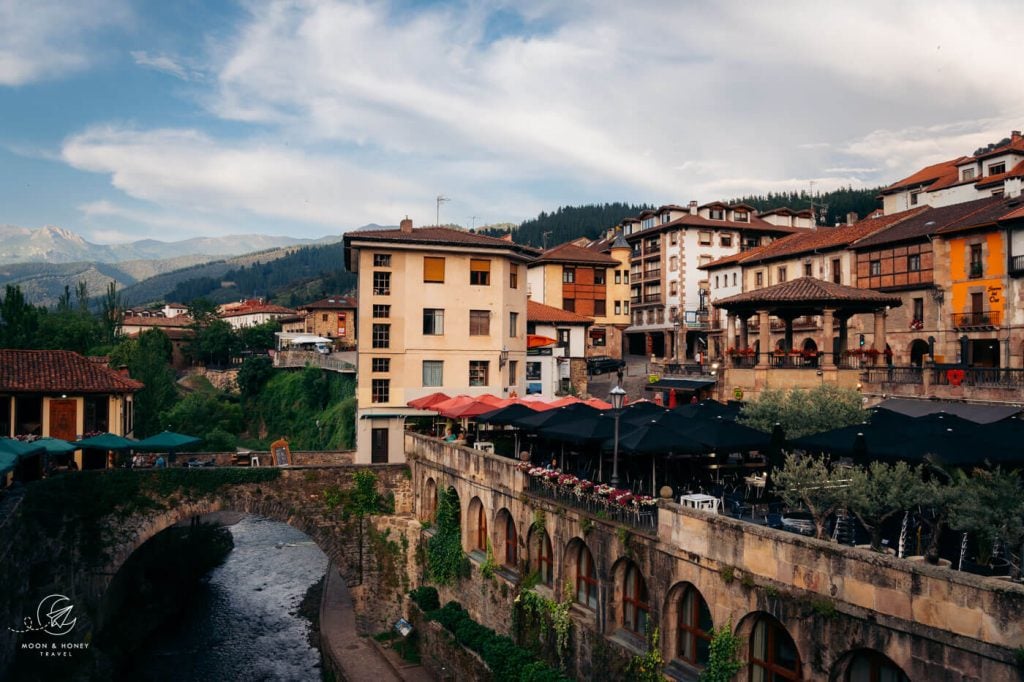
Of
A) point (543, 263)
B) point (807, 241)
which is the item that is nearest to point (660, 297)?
point (543, 263)

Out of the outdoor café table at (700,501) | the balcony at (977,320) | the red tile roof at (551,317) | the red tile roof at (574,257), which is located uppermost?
the red tile roof at (574,257)

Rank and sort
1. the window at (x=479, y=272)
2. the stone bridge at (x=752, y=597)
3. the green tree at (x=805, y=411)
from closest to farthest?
the stone bridge at (x=752, y=597)
the green tree at (x=805, y=411)
the window at (x=479, y=272)

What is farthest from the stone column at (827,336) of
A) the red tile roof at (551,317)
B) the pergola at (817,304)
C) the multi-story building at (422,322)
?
the red tile roof at (551,317)

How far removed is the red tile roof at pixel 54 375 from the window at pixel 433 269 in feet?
52.0

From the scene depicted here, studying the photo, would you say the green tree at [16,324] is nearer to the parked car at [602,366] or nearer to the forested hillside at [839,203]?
the parked car at [602,366]

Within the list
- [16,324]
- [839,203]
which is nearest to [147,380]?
[16,324]

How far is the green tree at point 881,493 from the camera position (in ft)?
51.3

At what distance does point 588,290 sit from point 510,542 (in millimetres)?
53070

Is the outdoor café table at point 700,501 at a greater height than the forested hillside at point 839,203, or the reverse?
the forested hillside at point 839,203

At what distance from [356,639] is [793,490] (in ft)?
75.4

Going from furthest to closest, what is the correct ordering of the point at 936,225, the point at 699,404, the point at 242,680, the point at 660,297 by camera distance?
the point at 660,297 < the point at 936,225 < the point at 242,680 < the point at 699,404

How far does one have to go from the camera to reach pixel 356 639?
33688 millimetres

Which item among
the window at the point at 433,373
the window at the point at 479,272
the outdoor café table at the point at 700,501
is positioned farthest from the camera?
the window at the point at 479,272

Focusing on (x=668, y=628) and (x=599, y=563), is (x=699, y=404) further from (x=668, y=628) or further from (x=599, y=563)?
(x=668, y=628)
